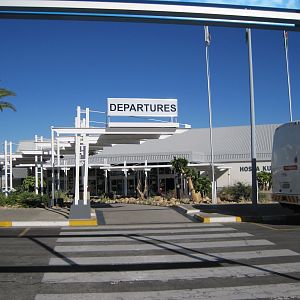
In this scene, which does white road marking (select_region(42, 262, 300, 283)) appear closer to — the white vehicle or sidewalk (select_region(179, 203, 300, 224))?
the white vehicle

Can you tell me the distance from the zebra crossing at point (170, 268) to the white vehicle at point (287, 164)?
147 inches

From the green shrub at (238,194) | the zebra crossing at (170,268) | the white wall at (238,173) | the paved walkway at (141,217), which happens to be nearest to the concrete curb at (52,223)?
the paved walkway at (141,217)

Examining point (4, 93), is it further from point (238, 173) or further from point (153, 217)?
point (238, 173)

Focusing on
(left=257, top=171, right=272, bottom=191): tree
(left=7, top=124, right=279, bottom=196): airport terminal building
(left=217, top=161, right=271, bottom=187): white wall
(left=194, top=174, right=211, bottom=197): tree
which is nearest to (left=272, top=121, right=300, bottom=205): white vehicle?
(left=194, top=174, right=211, bottom=197): tree

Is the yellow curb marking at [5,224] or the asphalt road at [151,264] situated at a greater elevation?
the yellow curb marking at [5,224]

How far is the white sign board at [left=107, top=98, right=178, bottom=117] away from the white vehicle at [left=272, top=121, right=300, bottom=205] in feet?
16.9

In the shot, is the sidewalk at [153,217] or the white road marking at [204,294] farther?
the sidewalk at [153,217]

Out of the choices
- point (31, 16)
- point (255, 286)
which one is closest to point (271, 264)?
point (255, 286)

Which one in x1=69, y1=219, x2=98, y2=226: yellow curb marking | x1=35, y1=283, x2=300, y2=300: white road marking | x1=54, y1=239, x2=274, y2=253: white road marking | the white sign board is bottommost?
x1=35, y1=283, x2=300, y2=300: white road marking

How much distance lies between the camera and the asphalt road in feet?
24.0

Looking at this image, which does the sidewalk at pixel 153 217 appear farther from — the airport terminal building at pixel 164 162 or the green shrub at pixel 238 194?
the airport terminal building at pixel 164 162

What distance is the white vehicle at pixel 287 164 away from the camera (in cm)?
1619

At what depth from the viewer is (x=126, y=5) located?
259 inches

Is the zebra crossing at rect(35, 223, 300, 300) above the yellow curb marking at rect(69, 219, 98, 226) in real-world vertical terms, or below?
below
